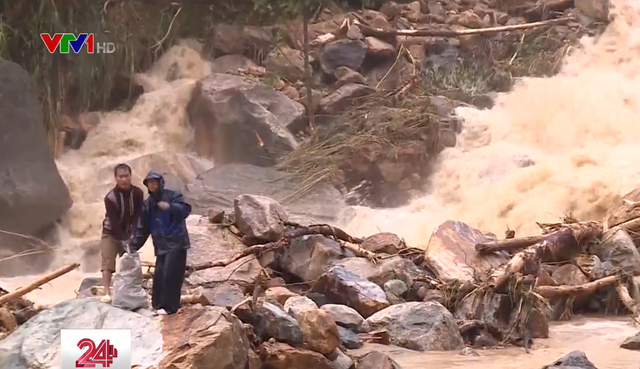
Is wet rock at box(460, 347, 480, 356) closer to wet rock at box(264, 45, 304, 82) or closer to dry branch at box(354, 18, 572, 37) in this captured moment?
wet rock at box(264, 45, 304, 82)

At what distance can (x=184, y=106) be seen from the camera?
8648mm

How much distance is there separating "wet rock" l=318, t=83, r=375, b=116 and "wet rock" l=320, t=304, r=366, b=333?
4.41 metres

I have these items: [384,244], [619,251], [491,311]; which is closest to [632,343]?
[491,311]

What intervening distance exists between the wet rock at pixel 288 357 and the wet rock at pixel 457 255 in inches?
70.8

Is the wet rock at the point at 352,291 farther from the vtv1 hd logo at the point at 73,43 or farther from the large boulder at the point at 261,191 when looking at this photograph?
the vtv1 hd logo at the point at 73,43

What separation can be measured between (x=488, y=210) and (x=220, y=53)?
367 centimetres

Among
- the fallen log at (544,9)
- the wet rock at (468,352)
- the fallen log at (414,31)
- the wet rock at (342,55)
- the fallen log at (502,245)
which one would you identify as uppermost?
the fallen log at (544,9)

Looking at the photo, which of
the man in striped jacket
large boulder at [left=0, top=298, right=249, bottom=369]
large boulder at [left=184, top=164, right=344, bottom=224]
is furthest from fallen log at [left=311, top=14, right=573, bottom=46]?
large boulder at [left=0, top=298, right=249, bottom=369]

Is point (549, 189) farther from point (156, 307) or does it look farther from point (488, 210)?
point (156, 307)

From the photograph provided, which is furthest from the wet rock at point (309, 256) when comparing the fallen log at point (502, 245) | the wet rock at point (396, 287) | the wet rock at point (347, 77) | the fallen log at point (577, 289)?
the wet rock at point (347, 77)

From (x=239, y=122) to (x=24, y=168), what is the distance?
2.18 m

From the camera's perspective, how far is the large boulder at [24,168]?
22.1ft

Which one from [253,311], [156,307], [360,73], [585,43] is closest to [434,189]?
[360,73]

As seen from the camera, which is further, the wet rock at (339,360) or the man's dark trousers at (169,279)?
the wet rock at (339,360)
